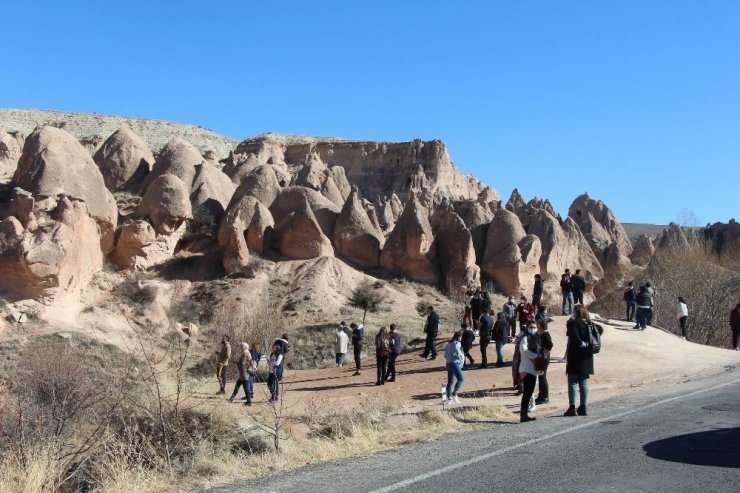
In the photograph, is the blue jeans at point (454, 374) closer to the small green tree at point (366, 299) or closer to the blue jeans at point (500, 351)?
the blue jeans at point (500, 351)

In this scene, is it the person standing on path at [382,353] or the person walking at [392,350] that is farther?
the person walking at [392,350]

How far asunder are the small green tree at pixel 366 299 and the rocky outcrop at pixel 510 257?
7.37 meters

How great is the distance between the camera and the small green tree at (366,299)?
30.9 m

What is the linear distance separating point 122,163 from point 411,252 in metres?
16.2

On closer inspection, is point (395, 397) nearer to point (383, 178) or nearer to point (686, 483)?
point (686, 483)

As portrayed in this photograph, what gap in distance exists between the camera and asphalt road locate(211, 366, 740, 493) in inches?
255

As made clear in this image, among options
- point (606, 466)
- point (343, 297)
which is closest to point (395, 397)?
point (606, 466)

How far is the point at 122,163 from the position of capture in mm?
39469

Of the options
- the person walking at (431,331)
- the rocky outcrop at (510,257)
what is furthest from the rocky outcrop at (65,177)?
the rocky outcrop at (510,257)

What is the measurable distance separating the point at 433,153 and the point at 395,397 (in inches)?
2442

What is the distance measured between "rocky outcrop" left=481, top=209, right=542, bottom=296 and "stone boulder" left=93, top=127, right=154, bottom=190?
18739 mm

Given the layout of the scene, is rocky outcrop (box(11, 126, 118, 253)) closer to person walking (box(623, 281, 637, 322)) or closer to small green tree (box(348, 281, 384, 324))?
small green tree (box(348, 281, 384, 324))

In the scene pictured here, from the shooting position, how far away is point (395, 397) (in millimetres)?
15523

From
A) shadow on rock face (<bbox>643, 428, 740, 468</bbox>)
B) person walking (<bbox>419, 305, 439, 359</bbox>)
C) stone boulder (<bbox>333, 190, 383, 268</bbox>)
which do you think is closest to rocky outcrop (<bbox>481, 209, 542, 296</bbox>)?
stone boulder (<bbox>333, 190, 383, 268</bbox>)
